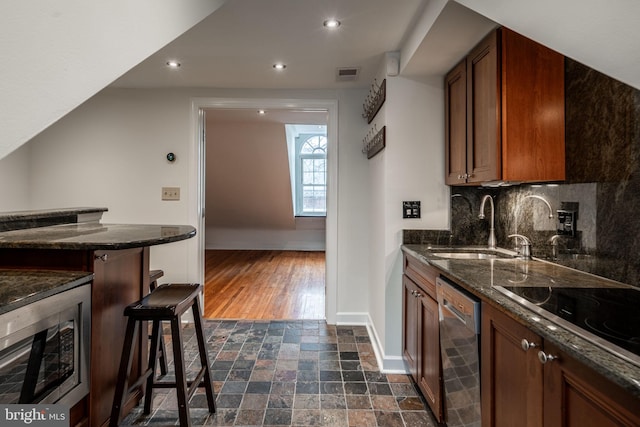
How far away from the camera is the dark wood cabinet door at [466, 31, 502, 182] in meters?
1.64

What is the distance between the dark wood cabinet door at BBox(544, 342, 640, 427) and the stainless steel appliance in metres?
1.58

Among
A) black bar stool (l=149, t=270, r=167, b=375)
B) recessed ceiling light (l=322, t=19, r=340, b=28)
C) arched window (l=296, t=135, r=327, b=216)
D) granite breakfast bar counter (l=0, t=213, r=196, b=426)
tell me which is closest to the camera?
granite breakfast bar counter (l=0, t=213, r=196, b=426)

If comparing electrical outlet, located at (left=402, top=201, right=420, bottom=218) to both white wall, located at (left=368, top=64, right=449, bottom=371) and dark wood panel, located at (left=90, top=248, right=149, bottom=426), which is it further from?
dark wood panel, located at (left=90, top=248, right=149, bottom=426)

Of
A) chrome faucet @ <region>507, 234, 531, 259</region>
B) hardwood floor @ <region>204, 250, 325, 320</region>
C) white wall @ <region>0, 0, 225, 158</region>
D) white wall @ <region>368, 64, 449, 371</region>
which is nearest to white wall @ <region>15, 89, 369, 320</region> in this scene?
hardwood floor @ <region>204, 250, 325, 320</region>

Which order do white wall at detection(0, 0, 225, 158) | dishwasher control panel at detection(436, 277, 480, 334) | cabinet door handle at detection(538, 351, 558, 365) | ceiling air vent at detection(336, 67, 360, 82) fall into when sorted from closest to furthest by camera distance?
white wall at detection(0, 0, 225, 158) < cabinet door handle at detection(538, 351, 558, 365) < dishwasher control panel at detection(436, 277, 480, 334) < ceiling air vent at detection(336, 67, 360, 82)

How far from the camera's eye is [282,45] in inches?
90.7

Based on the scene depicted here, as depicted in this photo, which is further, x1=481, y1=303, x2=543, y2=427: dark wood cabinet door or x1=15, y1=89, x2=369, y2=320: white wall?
x1=15, y1=89, x2=369, y2=320: white wall

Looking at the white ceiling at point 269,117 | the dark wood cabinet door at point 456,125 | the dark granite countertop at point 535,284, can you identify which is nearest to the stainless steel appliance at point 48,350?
the dark granite countertop at point 535,284

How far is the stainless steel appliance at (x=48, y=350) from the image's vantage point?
1.07 meters

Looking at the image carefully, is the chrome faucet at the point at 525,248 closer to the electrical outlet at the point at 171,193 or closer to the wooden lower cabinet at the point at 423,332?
the wooden lower cabinet at the point at 423,332

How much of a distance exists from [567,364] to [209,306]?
3.46 meters

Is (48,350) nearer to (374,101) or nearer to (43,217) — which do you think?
(43,217)

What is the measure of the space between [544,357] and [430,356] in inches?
38.3

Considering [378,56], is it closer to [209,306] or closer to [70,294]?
[70,294]
